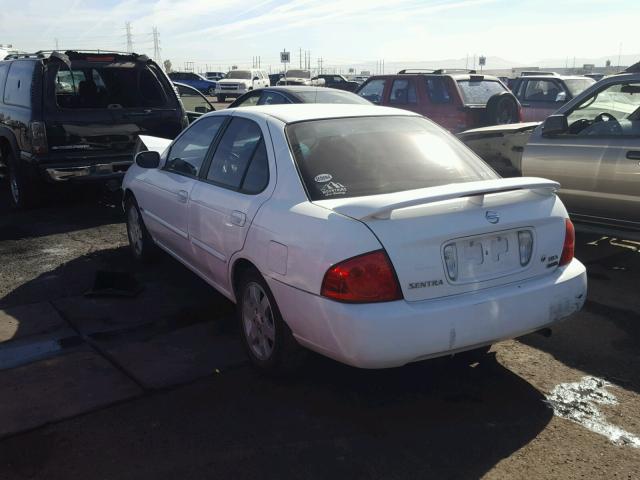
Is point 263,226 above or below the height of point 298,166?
below

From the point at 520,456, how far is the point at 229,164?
2.52 meters

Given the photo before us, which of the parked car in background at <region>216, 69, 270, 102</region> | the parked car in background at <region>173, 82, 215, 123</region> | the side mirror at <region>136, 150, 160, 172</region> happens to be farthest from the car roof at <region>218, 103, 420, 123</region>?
the parked car in background at <region>216, 69, 270, 102</region>

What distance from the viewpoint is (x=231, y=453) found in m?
3.04

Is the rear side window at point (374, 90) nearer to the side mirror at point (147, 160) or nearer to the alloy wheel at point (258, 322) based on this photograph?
the side mirror at point (147, 160)

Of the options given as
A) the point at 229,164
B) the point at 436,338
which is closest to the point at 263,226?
the point at 229,164

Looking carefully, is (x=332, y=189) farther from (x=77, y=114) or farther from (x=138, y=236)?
(x=77, y=114)

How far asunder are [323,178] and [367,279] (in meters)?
0.81

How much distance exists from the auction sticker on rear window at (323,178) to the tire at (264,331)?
641 mm

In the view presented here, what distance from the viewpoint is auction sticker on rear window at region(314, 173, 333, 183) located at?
358 cm

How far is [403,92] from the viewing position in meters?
11.8

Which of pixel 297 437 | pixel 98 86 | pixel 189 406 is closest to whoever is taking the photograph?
pixel 297 437

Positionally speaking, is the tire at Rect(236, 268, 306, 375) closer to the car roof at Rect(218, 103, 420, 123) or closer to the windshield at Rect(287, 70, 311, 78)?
the car roof at Rect(218, 103, 420, 123)

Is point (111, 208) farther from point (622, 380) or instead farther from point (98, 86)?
point (622, 380)

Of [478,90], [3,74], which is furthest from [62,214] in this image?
[478,90]
